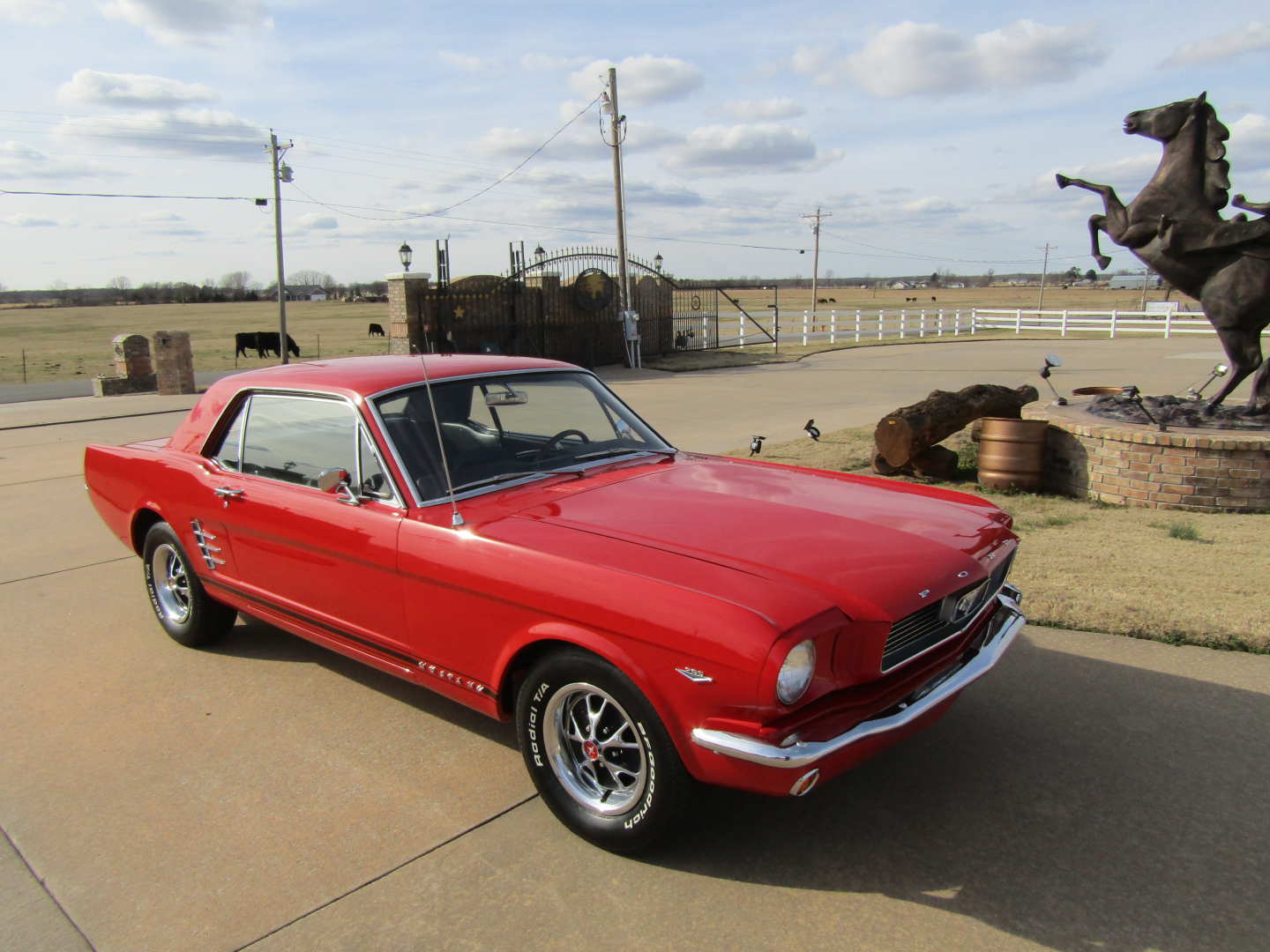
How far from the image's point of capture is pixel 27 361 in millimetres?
31406

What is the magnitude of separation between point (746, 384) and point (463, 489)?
14749mm

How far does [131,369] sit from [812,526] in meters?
19.4

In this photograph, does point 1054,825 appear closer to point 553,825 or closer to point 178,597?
point 553,825

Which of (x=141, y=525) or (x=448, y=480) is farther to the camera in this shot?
(x=141, y=525)

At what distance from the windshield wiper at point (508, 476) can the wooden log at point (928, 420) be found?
4881 mm

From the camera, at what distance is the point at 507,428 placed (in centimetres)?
413

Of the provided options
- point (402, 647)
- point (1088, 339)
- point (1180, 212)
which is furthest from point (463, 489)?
point (1088, 339)

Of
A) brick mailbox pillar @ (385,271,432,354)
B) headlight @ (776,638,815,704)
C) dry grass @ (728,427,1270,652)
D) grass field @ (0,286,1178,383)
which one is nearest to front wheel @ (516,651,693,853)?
headlight @ (776,638,815,704)

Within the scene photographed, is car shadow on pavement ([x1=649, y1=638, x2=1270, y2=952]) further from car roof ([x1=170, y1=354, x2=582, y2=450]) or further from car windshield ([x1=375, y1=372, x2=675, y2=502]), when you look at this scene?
car roof ([x1=170, y1=354, x2=582, y2=450])

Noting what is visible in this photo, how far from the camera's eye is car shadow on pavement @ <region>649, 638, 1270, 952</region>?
8.61ft

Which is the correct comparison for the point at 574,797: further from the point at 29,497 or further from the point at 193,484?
the point at 29,497

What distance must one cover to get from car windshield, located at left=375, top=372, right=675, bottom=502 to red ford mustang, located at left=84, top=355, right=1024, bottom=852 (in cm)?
1

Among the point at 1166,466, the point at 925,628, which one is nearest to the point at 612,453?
the point at 925,628

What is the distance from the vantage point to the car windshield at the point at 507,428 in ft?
12.0
